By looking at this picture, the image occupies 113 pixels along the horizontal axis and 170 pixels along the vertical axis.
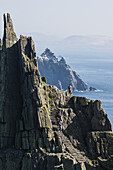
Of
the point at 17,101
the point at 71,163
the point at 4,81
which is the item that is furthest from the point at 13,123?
the point at 71,163

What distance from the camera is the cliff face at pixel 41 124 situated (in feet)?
141

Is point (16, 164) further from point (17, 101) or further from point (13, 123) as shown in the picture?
point (17, 101)

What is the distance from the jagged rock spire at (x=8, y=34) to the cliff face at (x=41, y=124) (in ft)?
1.47

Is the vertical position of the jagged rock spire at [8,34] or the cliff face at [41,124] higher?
the jagged rock spire at [8,34]

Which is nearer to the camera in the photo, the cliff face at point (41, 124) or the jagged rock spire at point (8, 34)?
the cliff face at point (41, 124)

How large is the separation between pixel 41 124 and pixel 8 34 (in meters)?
20.0

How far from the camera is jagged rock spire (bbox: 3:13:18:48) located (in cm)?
5441

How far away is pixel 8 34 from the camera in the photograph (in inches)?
2195

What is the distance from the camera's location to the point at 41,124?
43344 millimetres

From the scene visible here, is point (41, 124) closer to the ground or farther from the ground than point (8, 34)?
closer to the ground

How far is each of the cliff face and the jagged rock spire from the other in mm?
449

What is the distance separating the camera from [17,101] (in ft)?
165

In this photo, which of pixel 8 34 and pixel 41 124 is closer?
pixel 41 124

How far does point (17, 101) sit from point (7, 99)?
173 centimetres
